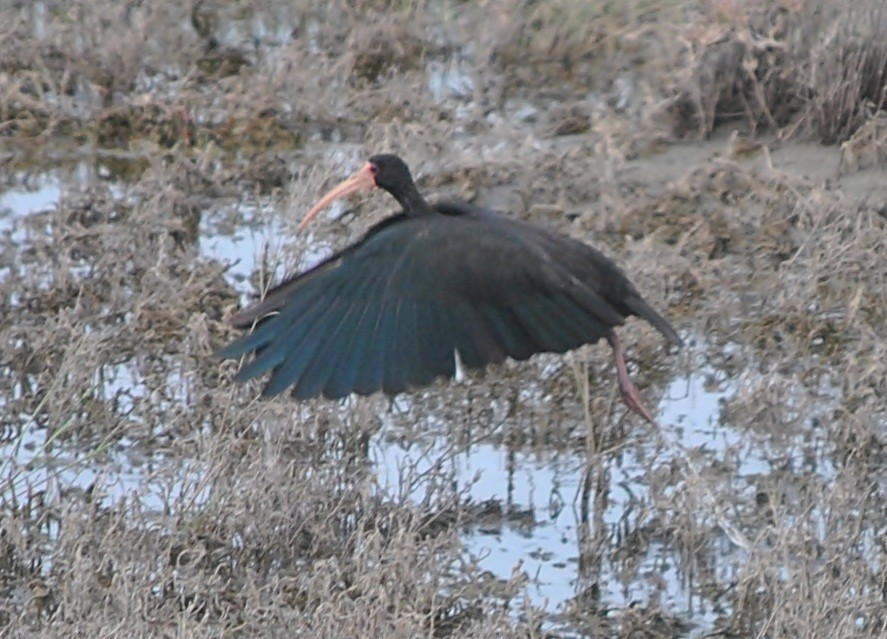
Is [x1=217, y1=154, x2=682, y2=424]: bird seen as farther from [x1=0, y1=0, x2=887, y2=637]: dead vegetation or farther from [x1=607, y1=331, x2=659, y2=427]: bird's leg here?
[x1=0, y1=0, x2=887, y2=637]: dead vegetation

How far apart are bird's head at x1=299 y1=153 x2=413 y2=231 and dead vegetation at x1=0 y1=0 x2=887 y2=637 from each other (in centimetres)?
43

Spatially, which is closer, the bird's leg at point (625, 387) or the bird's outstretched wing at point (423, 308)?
the bird's outstretched wing at point (423, 308)

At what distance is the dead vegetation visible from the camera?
512 cm

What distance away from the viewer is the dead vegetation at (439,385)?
512 cm

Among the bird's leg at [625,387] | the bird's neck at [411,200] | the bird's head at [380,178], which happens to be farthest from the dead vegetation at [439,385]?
the bird's neck at [411,200]

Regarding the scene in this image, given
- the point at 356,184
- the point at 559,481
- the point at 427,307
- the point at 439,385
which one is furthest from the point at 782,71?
the point at 427,307

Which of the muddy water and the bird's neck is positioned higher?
the bird's neck

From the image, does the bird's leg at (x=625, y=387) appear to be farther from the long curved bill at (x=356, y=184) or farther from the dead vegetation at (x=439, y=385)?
the long curved bill at (x=356, y=184)

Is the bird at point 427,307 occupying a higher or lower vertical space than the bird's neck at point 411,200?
lower

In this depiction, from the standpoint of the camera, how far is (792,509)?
5.74 meters

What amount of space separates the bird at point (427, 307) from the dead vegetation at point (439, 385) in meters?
0.38

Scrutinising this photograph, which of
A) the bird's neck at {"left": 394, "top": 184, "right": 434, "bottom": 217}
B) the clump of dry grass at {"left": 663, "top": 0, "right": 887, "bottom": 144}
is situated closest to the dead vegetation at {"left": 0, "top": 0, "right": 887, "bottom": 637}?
the clump of dry grass at {"left": 663, "top": 0, "right": 887, "bottom": 144}

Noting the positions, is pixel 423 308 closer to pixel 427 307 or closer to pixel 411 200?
pixel 427 307

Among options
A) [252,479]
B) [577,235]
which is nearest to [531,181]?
[577,235]
